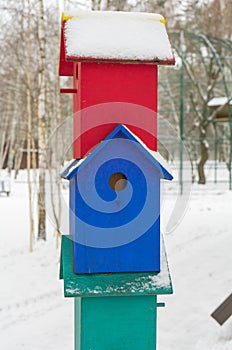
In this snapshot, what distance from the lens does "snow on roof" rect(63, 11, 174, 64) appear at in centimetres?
224

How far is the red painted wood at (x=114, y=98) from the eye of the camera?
88.3 inches

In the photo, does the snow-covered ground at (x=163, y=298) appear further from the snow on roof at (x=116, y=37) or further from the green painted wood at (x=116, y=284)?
the snow on roof at (x=116, y=37)

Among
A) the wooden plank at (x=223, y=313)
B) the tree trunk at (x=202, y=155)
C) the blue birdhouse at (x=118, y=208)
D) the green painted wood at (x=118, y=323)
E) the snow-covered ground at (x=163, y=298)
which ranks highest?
the blue birdhouse at (x=118, y=208)

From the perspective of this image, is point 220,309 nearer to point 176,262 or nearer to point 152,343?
point 152,343

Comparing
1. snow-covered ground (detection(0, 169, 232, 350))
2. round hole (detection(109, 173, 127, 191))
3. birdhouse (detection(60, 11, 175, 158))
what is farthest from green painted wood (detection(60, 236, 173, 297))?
snow-covered ground (detection(0, 169, 232, 350))

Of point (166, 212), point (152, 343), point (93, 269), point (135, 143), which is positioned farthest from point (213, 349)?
point (166, 212)

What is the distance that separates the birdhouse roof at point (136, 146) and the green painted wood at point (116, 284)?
44 centimetres

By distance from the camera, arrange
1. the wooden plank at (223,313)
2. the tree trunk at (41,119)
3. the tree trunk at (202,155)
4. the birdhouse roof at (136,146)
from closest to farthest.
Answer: the birdhouse roof at (136,146) < the wooden plank at (223,313) < the tree trunk at (41,119) < the tree trunk at (202,155)

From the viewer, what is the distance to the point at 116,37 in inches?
90.6

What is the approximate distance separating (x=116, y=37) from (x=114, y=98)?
0.28 metres

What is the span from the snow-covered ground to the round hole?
166cm

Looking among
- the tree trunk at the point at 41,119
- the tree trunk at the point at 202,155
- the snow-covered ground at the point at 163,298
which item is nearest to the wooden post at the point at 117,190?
the snow-covered ground at the point at 163,298

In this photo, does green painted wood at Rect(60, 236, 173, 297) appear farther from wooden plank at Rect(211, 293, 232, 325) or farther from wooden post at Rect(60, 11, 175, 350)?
wooden plank at Rect(211, 293, 232, 325)

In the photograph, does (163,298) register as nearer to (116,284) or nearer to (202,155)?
(116,284)
